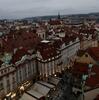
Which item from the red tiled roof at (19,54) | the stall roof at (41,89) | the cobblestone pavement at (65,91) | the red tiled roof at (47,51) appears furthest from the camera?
the red tiled roof at (47,51)

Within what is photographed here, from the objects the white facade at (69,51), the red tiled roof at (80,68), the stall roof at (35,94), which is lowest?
the stall roof at (35,94)

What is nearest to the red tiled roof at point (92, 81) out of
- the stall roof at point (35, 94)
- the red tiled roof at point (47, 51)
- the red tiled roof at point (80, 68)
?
the red tiled roof at point (80, 68)

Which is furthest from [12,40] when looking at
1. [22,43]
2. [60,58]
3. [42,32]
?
[42,32]

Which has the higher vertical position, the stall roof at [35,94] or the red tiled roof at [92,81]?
the red tiled roof at [92,81]

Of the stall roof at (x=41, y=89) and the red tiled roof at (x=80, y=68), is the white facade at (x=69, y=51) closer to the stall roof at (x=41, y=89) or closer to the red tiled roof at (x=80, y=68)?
the stall roof at (x=41, y=89)

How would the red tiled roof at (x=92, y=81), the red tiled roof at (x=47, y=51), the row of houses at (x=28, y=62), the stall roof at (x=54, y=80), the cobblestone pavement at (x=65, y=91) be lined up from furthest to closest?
the red tiled roof at (x=47, y=51)
the stall roof at (x=54, y=80)
the row of houses at (x=28, y=62)
the cobblestone pavement at (x=65, y=91)
the red tiled roof at (x=92, y=81)

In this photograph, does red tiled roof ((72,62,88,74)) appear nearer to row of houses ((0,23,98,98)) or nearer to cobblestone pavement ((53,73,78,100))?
cobblestone pavement ((53,73,78,100))

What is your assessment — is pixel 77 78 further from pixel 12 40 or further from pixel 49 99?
pixel 12 40

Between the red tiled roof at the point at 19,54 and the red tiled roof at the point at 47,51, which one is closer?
the red tiled roof at the point at 19,54

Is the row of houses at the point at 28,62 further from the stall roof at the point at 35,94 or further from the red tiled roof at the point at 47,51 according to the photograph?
the stall roof at the point at 35,94

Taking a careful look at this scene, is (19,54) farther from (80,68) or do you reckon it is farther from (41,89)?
(80,68)

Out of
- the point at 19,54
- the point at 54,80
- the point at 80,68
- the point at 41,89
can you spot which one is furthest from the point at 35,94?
the point at 19,54
